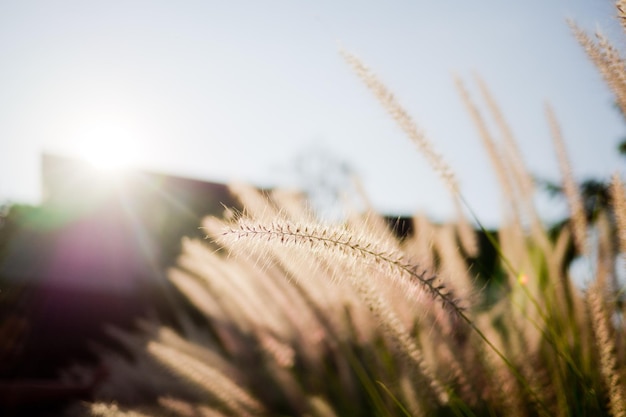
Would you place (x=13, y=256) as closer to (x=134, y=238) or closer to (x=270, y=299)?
(x=134, y=238)

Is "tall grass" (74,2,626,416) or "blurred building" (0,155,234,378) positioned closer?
"tall grass" (74,2,626,416)

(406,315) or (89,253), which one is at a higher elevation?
(89,253)

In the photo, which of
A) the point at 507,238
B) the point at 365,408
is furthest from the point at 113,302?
the point at 507,238

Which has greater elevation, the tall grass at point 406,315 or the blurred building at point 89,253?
the blurred building at point 89,253

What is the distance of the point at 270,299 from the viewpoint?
7.55 ft

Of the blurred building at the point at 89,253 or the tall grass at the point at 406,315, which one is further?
the blurred building at the point at 89,253

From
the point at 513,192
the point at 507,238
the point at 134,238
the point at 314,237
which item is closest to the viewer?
the point at 314,237

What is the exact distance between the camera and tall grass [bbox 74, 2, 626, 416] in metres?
0.98

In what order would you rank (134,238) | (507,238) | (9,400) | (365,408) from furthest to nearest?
(134,238), (9,400), (365,408), (507,238)

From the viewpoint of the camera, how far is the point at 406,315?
1602mm

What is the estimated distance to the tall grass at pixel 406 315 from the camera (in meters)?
0.98

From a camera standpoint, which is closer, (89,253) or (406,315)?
(406,315)

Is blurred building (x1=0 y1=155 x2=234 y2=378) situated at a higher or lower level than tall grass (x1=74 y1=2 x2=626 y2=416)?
higher

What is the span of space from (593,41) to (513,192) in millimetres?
628
